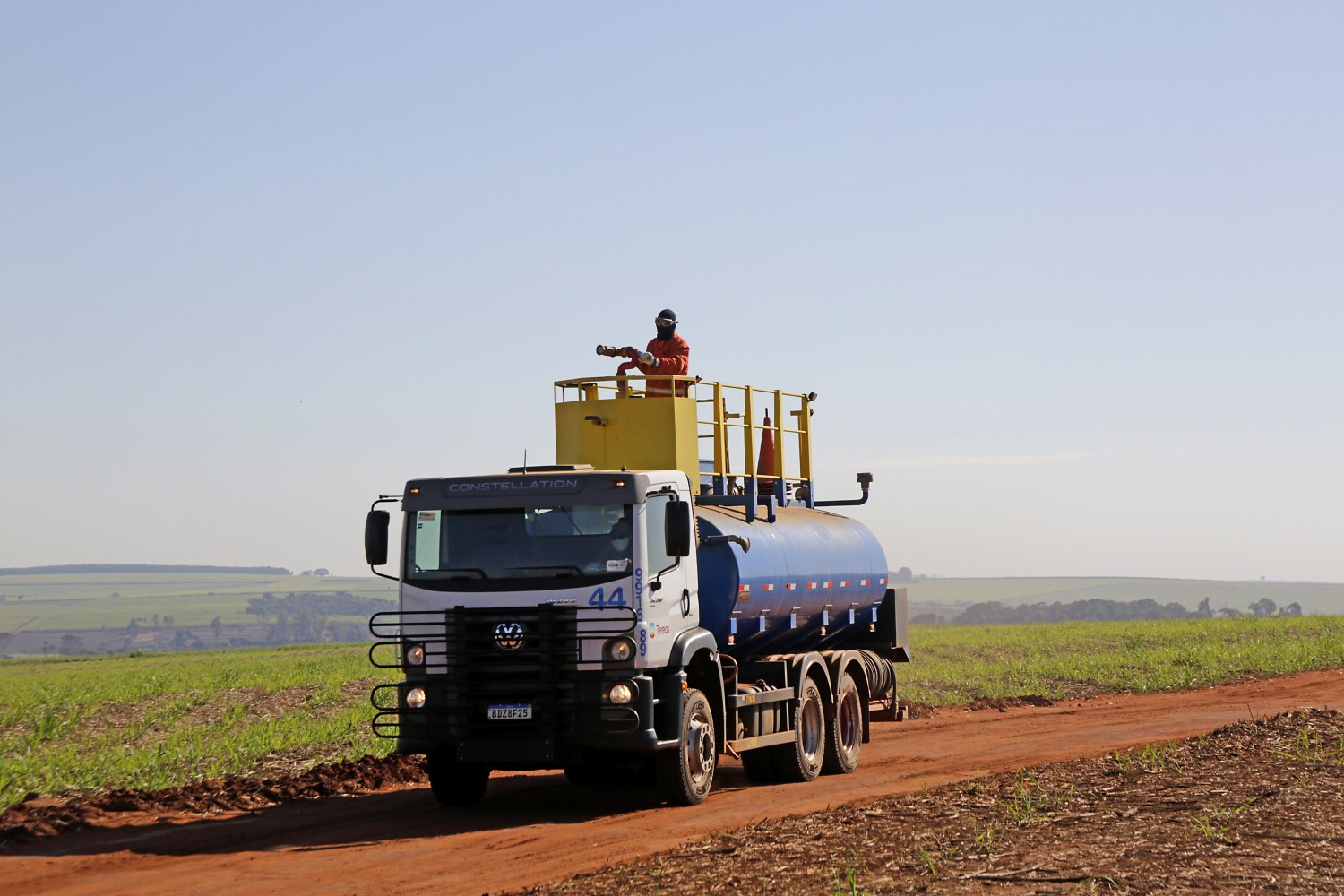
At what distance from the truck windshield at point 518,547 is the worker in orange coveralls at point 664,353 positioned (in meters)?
3.47

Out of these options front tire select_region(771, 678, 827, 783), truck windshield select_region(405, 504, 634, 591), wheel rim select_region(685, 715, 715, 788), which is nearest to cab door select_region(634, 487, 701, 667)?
truck windshield select_region(405, 504, 634, 591)

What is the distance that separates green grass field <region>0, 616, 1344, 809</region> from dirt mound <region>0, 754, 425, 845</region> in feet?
3.40

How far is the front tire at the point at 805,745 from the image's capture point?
1750 centimetres

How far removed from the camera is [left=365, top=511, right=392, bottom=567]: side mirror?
1479cm

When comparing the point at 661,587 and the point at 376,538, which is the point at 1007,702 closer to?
the point at 661,587

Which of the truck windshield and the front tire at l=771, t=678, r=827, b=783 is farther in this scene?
the front tire at l=771, t=678, r=827, b=783

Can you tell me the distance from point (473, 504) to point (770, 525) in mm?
4160

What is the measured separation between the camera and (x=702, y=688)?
52.6 feet

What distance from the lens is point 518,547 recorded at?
A: 1466 centimetres

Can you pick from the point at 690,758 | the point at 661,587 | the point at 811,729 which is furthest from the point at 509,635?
the point at 811,729

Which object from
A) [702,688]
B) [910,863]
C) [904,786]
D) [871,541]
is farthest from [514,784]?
[910,863]

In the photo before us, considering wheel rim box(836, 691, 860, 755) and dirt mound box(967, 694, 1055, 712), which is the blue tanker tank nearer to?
wheel rim box(836, 691, 860, 755)

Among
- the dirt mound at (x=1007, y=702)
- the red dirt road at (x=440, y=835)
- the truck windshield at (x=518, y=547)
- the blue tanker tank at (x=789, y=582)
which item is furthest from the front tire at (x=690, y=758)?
the dirt mound at (x=1007, y=702)

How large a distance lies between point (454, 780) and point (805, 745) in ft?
14.5
